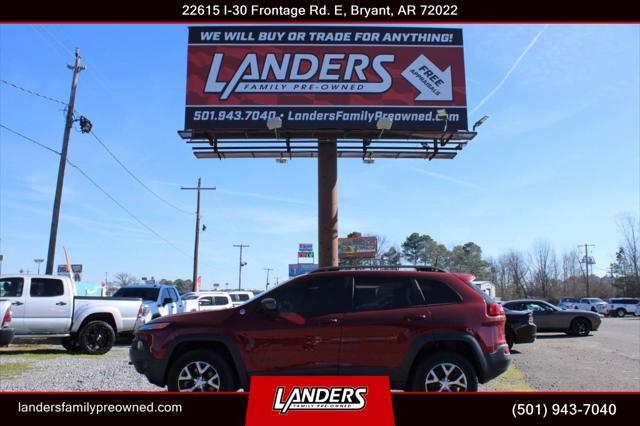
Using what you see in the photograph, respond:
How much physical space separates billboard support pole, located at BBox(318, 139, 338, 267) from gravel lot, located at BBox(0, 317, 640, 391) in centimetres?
599

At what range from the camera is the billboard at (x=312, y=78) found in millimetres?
15102

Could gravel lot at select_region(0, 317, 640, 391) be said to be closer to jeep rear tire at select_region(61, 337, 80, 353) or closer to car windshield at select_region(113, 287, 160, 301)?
jeep rear tire at select_region(61, 337, 80, 353)

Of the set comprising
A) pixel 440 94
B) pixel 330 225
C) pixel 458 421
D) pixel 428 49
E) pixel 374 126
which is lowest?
pixel 458 421

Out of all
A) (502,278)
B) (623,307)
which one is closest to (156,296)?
(623,307)

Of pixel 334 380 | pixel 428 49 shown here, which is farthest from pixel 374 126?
pixel 334 380

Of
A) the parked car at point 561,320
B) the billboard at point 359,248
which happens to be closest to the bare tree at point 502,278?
the billboard at point 359,248

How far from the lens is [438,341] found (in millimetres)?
6004

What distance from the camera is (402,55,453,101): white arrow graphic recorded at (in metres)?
15.6

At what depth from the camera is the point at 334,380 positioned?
4289 mm

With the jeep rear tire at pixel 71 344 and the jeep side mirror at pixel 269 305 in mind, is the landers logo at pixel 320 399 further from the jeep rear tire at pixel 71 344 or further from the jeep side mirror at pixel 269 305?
the jeep rear tire at pixel 71 344
